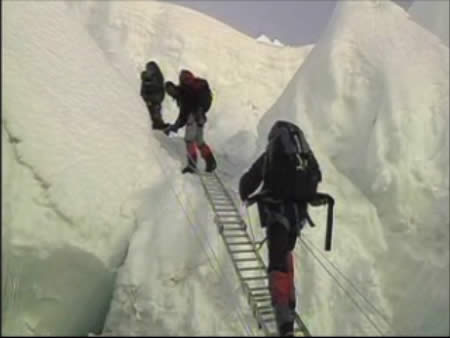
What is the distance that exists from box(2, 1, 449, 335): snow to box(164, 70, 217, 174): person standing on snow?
259 millimetres

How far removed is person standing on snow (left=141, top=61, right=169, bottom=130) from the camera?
22.6 ft

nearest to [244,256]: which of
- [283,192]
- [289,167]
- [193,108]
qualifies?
[283,192]

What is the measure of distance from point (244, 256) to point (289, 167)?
152cm

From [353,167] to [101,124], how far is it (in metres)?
2.85

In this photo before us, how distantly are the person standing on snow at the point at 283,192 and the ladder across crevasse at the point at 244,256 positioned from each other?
0.16 meters

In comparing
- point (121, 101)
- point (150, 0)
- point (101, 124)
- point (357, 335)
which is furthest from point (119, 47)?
point (357, 335)

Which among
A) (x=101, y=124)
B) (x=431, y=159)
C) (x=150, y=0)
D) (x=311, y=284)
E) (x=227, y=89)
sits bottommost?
(x=227, y=89)

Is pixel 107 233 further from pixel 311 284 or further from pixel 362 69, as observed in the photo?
pixel 362 69

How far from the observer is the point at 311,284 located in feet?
14.8

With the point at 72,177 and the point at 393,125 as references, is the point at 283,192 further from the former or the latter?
the point at 393,125

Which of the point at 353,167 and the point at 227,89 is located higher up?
the point at 353,167

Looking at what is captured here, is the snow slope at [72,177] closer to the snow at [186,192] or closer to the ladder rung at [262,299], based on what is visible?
the snow at [186,192]

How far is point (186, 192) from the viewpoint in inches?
194

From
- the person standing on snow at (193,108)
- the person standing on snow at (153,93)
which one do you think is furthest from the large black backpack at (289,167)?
the person standing on snow at (153,93)
